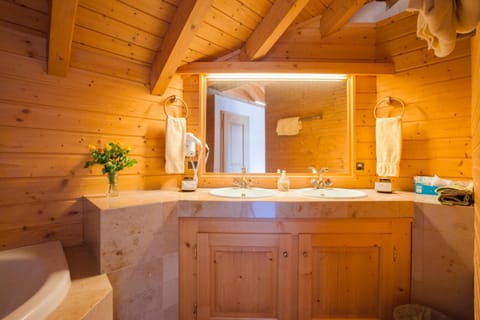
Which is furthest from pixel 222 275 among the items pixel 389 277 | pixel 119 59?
pixel 119 59

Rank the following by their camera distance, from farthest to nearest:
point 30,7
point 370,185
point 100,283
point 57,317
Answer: point 370,185 < point 30,7 < point 100,283 < point 57,317

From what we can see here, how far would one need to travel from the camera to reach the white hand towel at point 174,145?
5.82 ft

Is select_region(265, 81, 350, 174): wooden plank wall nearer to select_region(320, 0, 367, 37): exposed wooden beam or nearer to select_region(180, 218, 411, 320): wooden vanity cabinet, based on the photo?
select_region(320, 0, 367, 37): exposed wooden beam

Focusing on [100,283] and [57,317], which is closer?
[57,317]

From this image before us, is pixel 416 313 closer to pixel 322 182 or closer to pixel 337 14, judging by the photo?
pixel 322 182

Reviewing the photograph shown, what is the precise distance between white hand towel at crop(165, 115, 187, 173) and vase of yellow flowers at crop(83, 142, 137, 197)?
33 centimetres

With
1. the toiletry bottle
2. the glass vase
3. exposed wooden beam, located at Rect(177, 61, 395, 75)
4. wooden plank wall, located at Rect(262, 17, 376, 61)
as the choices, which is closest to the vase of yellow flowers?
the glass vase

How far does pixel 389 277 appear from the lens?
1.40 m

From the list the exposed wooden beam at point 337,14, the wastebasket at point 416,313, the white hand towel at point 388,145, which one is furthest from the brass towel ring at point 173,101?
the wastebasket at point 416,313

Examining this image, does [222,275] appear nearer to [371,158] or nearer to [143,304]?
[143,304]

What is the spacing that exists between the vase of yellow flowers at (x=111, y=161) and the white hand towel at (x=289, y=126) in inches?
50.5

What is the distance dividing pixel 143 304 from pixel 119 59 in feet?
5.44

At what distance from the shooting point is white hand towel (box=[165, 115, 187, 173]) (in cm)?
177

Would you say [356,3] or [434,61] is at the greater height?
[356,3]
